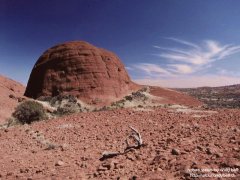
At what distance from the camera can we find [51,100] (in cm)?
2886

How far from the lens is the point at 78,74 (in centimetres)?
3266

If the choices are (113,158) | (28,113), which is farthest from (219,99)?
(113,158)

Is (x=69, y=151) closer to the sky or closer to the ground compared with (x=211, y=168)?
closer to the ground

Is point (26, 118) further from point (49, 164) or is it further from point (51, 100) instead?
point (49, 164)

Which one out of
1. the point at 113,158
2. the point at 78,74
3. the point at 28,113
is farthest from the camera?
the point at 78,74

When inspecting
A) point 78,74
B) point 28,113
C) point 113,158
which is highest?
point 78,74

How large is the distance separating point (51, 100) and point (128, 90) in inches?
467

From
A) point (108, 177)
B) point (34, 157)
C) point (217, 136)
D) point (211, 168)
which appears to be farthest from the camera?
point (34, 157)

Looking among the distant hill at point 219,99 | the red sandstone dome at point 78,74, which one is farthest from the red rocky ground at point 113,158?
the distant hill at point 219,99

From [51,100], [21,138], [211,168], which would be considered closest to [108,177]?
[211,168]

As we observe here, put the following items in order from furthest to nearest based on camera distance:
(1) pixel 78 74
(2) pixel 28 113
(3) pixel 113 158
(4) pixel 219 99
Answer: (4) pixel 219 99
(1) pixel 78 74
(2) pixel 28 113
(3) pixel 113 158

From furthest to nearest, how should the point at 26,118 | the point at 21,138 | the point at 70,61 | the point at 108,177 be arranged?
the point at 70,61 < the point at 26,118 < the point at 21,138 < the point at 108,177

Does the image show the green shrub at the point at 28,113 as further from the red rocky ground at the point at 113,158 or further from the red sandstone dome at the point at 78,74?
the red sandstone dome at the point at 78,74

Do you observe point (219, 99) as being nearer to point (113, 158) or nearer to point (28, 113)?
point (28, 113)
